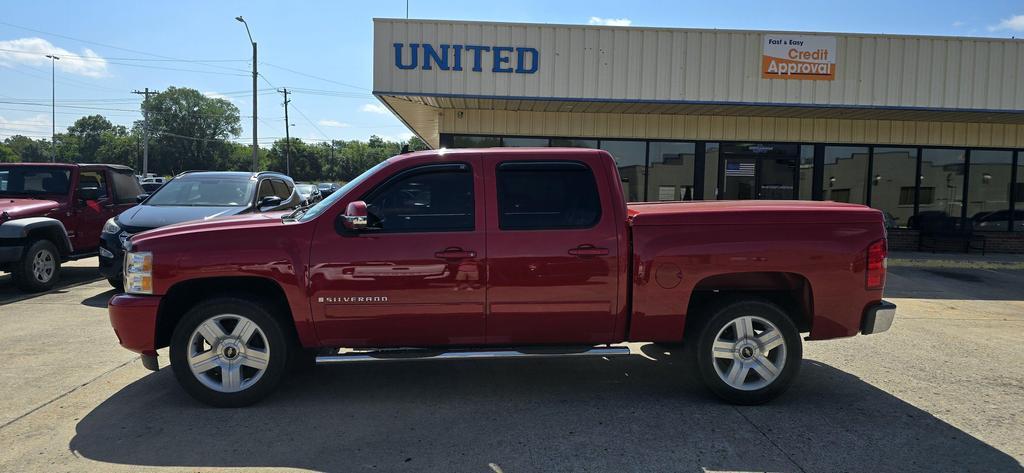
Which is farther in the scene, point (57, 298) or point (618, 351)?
point (57, 298)

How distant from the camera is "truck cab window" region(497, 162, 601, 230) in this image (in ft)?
14.6

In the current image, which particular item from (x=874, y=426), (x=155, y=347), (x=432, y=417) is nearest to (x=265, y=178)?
(x=155, y=347)

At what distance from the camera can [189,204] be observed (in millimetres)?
8766

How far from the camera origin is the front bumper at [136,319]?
432 centimetres

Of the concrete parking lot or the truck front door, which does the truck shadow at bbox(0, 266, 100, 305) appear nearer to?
the concrete parking lot

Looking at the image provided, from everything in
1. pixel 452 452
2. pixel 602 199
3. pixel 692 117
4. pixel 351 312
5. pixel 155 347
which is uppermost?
pixel 692 117

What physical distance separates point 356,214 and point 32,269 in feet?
23.6

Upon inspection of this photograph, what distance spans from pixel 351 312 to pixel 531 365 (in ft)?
6.19

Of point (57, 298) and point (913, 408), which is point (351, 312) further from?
point (57, 298)

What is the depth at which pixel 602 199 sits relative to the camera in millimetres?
4500

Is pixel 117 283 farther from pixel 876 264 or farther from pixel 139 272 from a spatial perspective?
pixel 876 264

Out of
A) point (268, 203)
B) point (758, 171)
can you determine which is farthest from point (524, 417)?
point (758, 171)

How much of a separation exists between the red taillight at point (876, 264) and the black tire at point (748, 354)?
0.63 metres

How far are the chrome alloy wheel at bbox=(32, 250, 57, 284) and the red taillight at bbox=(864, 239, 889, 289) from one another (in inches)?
393
